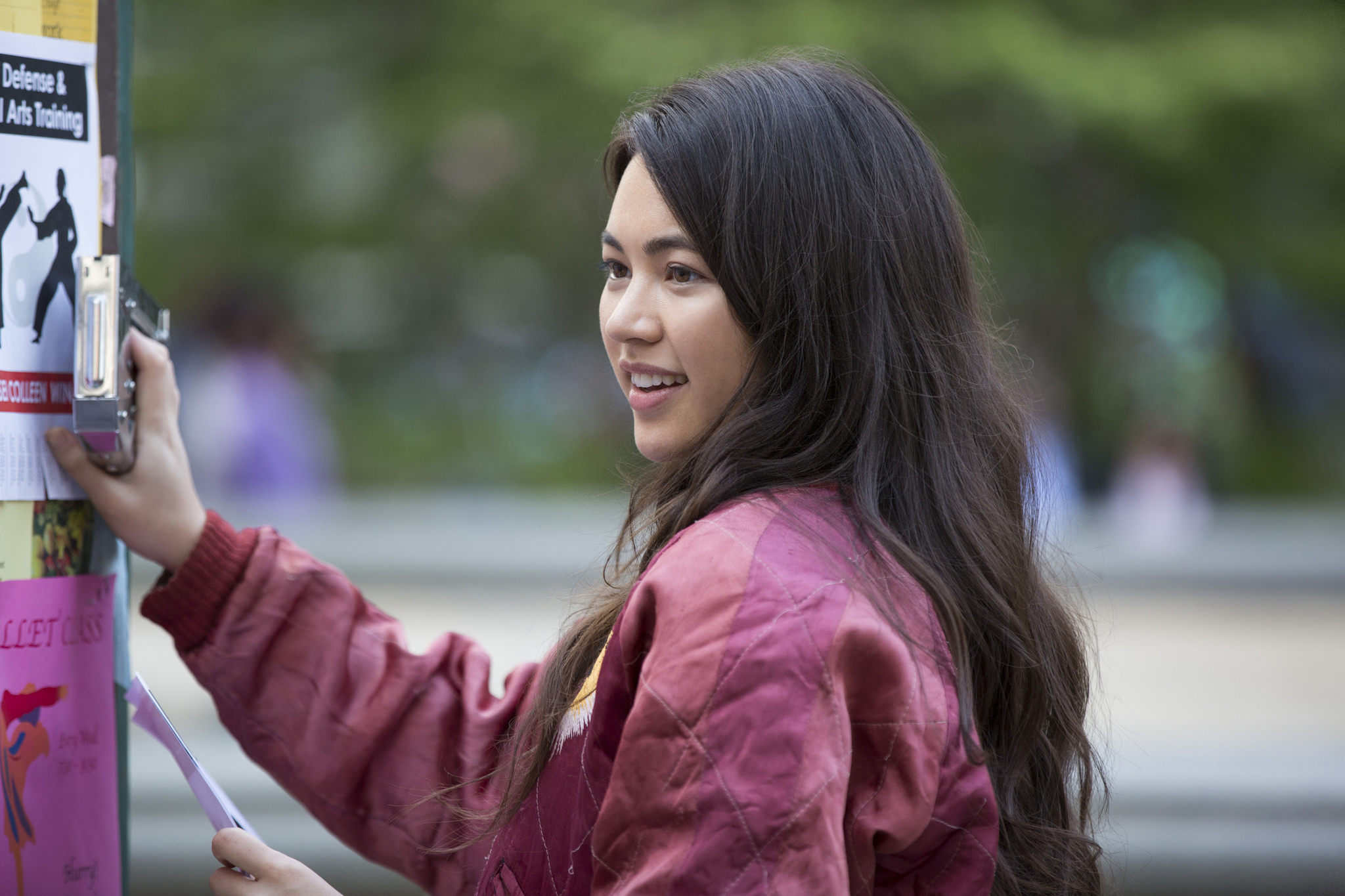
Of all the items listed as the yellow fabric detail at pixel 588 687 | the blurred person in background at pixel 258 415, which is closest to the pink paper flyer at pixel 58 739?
the yellow fabric detail at pixel 588 687

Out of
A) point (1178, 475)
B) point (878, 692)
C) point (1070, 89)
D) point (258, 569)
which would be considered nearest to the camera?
point (878, 692)

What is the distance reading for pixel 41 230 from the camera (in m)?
1.74

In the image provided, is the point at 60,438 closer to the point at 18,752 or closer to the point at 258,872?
the point at 18,752

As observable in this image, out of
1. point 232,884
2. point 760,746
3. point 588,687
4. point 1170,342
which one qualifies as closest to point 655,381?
point 588,687

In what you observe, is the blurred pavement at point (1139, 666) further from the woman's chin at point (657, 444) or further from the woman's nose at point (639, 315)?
the woman's nose at point (639, 315)

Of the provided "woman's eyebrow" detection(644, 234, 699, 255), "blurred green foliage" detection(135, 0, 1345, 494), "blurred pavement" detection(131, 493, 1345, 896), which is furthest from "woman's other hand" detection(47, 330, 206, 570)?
"blurred green foliage" detection(135, 0, 1345, 494)

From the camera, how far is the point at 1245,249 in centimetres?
1141

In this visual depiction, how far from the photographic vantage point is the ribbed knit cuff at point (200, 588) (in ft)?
6.50

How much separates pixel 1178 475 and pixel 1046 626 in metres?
9.70

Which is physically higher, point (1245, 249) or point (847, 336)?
point (1245, 249)

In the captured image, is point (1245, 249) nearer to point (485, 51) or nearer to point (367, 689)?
point (485, 51)

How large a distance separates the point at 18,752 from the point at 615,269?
1.00 metres

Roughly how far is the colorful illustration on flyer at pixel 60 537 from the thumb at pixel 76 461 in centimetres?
3

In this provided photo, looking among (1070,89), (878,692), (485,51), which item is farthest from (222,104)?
(878,692)
